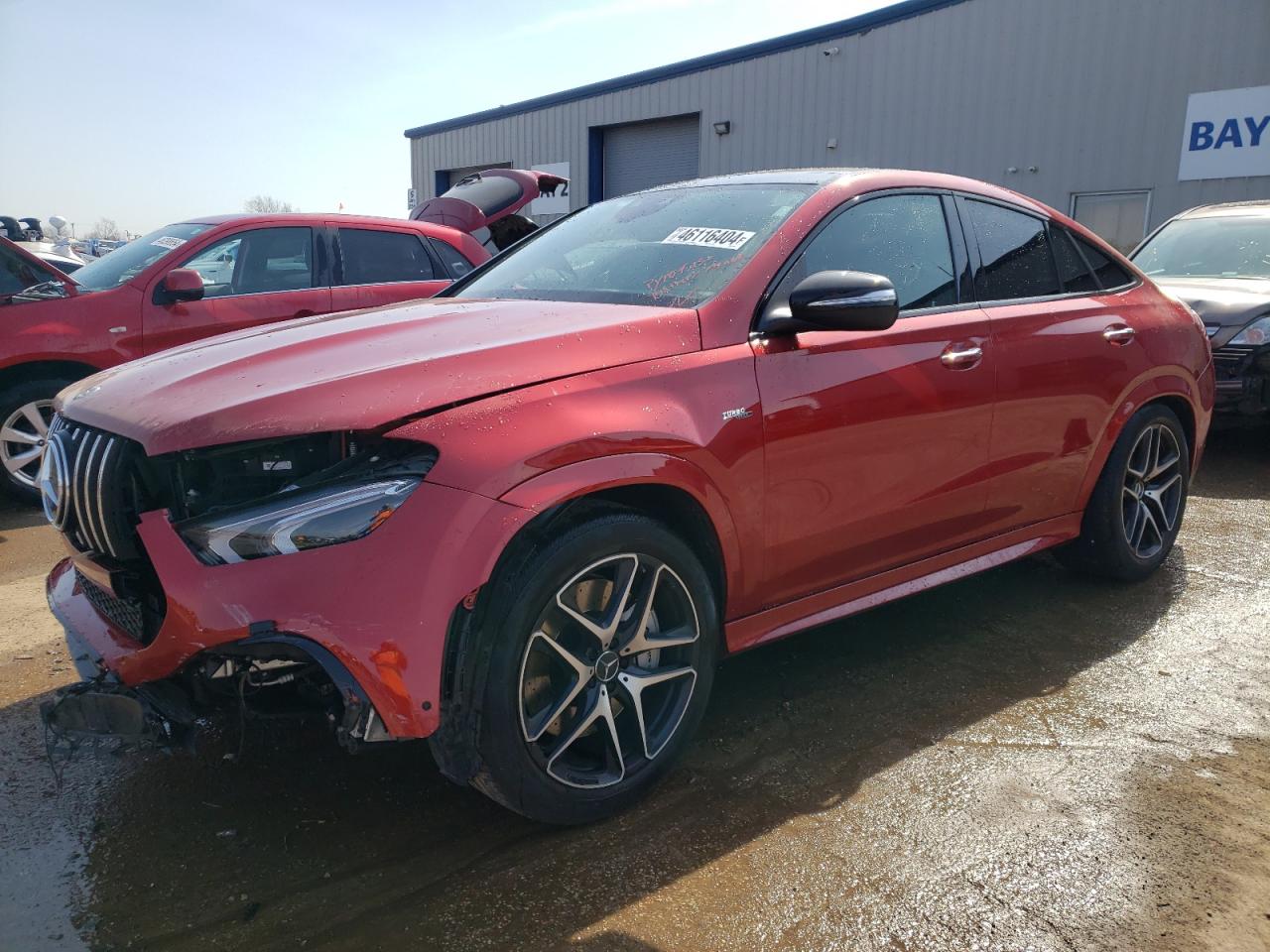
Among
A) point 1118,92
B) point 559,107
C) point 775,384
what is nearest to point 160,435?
point 775,384

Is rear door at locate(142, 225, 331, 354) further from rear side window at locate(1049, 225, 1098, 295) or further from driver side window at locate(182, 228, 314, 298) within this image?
rear side window at locate(1049, 225, 1098, 295)

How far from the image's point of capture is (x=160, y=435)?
84.6 inches

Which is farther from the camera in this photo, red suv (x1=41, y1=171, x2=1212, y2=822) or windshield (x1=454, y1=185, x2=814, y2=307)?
windshield (x1=454, y1=185, x2=814, y2=307)

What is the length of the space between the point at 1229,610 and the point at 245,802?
3.81 metres

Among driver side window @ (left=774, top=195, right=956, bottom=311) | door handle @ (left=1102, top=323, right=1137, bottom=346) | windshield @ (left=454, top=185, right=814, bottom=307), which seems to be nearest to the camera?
windshield @ (left=454, top=185, right=814, bottom=307)

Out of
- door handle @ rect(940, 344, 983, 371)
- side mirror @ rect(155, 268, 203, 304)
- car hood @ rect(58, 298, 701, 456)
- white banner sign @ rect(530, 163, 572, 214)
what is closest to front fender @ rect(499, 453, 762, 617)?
car hood @ rect(58, 298, 701, 456)

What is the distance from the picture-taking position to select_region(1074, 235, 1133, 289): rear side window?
13.3 ft

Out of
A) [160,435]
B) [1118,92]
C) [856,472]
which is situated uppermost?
[1118,92]

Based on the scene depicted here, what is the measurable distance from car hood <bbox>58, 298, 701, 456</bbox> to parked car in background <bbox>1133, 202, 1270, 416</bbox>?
540 centimetres

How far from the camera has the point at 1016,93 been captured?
14.2m

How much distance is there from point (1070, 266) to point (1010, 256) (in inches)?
16.9

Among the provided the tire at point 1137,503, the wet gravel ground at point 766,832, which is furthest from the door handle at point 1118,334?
the wet gravel ground at point 766,832

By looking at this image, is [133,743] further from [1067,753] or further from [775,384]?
[1067,753]

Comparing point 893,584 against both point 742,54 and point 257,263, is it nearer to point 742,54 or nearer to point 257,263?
point 257,263
